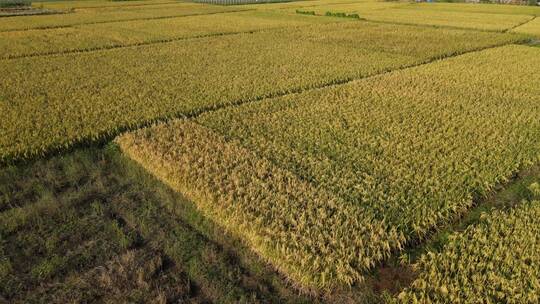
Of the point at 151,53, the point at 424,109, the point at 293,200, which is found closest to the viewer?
the point at 293,200

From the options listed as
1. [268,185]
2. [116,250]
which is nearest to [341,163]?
[268,185]

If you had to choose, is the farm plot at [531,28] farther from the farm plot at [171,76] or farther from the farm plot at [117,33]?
the farm plot at [117,33]

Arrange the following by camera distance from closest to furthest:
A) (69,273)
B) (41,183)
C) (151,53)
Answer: (69,273), (41,183), (151,53)

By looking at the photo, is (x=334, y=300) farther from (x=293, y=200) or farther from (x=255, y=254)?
(x=293, y=200)

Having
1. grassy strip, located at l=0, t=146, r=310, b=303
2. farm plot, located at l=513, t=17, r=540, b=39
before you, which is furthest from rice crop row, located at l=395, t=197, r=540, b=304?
farm plot, located at l=513, t=17, r=540, b=39

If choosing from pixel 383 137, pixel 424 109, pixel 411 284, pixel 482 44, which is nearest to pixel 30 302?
pixel 411 284

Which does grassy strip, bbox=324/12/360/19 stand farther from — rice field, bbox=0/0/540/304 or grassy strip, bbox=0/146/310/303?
grassy strip, bbox=0/146/310/303

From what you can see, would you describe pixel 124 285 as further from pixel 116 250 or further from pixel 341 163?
pixel 341 163
